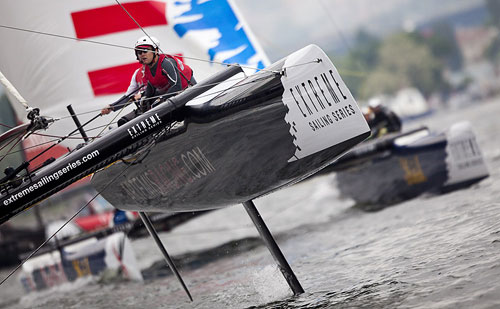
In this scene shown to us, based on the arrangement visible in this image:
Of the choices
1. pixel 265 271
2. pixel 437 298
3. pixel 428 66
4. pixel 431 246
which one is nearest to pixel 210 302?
pixel 265 271

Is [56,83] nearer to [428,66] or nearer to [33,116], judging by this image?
[33,116]

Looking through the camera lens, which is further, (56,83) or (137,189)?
(56,83)

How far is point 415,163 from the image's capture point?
759 cm

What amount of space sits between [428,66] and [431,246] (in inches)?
2411

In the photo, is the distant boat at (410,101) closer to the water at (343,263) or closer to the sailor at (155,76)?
the water at (343,263)

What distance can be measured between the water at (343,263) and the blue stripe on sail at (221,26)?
6.52 feet

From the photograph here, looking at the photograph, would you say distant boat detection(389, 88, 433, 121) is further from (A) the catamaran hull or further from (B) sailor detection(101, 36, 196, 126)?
(A) the catamaran hull

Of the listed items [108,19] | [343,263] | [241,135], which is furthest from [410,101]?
[241,135]

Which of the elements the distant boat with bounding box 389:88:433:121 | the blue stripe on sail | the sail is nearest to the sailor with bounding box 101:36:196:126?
the sail

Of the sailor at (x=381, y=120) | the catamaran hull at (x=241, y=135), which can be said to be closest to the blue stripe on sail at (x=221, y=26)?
the sailor at (x=381, y=120)

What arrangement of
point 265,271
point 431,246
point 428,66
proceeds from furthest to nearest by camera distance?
point 428,66, point 265,271, point 431,246

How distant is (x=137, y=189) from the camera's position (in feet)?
16.7

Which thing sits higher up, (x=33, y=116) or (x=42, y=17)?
(x=42, y=17)

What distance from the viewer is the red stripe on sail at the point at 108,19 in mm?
6906
